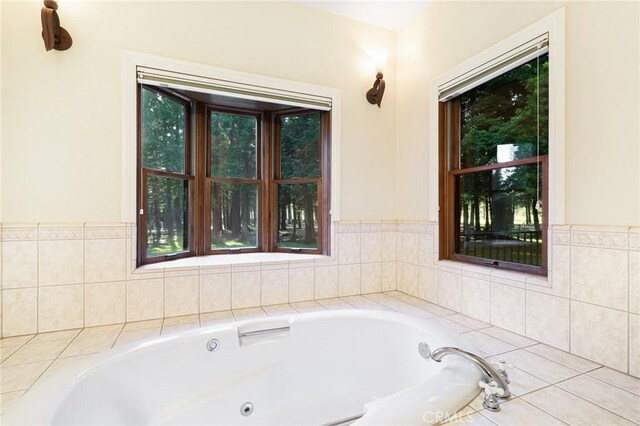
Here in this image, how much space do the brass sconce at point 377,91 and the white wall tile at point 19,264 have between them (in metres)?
2.38

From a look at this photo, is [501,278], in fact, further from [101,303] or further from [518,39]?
[101,303]

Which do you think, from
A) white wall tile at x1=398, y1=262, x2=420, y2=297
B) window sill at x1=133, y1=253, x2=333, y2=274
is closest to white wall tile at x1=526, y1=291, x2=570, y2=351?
white wall tile at x1=398, y1=262, x2=420, y2=297

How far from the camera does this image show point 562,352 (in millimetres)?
1419

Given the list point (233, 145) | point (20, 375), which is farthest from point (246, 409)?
point (233, 145)

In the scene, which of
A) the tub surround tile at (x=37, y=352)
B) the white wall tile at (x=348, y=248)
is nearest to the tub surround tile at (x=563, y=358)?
the white wall tile at (x=348, y=248)

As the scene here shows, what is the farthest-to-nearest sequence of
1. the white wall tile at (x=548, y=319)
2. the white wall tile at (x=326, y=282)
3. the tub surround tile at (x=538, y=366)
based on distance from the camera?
1. the white wall tile at (x=326, y=282)
2. the white wall tile at (x=548, y=319)
3. the tub surround tile at (x=538, y=366)

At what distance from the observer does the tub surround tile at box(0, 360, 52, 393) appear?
1105 millimetres

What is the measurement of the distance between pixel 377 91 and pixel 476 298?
1.68 meters

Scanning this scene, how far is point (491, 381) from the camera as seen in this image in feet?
3.49

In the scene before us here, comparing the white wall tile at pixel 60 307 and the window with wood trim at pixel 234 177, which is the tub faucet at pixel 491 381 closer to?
the window with wood trim at pixel 234 177

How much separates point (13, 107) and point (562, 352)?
301 centimetres

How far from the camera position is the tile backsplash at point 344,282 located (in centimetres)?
130

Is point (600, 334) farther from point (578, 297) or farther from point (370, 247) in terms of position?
point (370, 247)

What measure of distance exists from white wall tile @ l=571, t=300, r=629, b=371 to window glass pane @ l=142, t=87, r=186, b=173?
8.24ft
